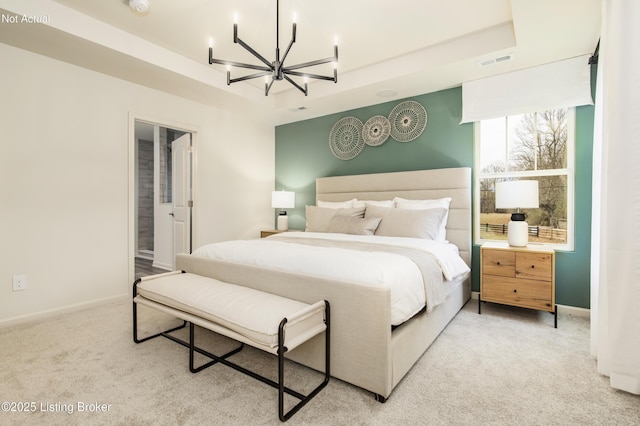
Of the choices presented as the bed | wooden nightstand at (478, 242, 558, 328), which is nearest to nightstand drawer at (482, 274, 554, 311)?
wooden nightstand at (478, 242, 558, 328)

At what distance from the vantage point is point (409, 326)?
1888mm

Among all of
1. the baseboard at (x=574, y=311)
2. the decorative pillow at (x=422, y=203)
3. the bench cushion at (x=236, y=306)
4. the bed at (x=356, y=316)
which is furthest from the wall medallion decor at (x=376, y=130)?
the bench cushion at (x=236, y=306)

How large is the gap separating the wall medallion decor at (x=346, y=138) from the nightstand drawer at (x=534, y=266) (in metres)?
2.40

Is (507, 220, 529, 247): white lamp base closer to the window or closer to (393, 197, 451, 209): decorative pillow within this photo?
the window

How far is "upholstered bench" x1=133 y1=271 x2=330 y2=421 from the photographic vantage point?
149 centimetres

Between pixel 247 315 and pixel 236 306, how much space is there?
0.45 ft

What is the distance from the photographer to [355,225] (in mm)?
3289

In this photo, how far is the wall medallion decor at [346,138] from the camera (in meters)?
4.36

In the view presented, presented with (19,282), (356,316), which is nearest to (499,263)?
(356,316)

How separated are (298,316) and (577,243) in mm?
2925

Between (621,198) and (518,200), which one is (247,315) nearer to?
(621,198)

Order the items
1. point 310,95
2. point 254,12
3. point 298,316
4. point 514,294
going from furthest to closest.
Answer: point 310,95 < point 514,294 < point 254,12 < point 298,316

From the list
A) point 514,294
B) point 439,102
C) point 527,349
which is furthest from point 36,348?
point 439,102

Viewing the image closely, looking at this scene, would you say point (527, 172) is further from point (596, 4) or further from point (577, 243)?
point (596, 4)
